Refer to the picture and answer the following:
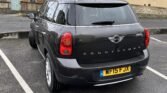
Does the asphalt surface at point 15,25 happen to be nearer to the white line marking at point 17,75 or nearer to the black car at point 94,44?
the white line marking at point 17,75

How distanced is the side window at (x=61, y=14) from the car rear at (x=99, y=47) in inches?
4.5

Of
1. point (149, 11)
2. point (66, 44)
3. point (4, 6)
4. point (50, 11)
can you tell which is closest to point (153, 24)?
point (149, 11)

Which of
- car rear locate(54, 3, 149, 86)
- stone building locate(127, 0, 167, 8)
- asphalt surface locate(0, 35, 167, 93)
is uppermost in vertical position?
stone building locate(127, 0, 167, 8)

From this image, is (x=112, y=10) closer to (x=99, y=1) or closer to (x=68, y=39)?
(x=99, y=1)

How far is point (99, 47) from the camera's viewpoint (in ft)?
12.7

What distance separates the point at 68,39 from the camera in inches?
148

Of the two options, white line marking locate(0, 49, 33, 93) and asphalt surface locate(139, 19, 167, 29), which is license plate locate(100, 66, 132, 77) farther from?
asphalt surface locate(139, 19, 167, 29)

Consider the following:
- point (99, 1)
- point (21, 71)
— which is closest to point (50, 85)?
point (21, 71)

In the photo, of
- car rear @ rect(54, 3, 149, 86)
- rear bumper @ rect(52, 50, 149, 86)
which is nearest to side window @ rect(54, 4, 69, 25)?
car rear @ rect(54, 3, 149, 86)

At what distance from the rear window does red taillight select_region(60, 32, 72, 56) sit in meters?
0.26

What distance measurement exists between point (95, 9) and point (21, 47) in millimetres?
3838

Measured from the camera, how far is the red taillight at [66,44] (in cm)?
376

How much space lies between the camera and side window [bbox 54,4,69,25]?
4031mm

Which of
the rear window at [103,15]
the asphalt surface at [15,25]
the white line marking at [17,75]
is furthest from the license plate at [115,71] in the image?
the asphalt surface at [15,25]
